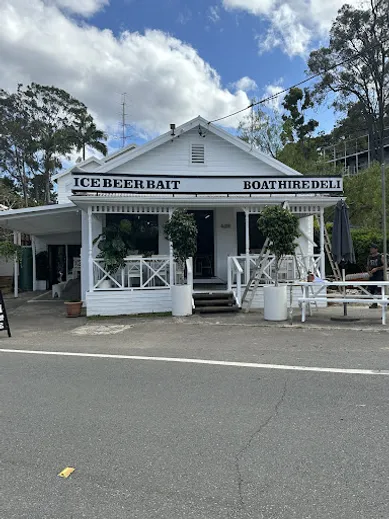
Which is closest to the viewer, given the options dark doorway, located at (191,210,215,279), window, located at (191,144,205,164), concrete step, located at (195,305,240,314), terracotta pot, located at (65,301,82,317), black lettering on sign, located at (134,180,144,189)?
concrete step, located at (195,305,240,314)

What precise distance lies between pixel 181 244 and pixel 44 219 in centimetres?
749

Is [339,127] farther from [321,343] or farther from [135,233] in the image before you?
[321,343]

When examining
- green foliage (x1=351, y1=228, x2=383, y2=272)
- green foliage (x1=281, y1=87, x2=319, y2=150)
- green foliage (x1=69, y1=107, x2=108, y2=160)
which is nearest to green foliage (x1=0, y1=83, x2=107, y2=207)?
green foliage (x1=69, y1=107, x2=108, y2=160)

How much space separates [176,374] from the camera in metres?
5.68

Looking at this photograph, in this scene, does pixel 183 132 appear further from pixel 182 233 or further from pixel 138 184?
pixel 182 233

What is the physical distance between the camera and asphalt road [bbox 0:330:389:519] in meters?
2.73

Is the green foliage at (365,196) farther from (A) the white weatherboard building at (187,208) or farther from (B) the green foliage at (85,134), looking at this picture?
(B) the green foliage at (85,134)

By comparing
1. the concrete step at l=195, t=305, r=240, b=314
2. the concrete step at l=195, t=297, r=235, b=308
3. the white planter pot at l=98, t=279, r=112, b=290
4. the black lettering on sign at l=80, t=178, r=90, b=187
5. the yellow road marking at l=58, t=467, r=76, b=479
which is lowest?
the yellow road marking at l=58, t=467, r=76, b=479

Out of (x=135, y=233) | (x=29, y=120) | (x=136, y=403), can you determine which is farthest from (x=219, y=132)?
(x=29, y=120)

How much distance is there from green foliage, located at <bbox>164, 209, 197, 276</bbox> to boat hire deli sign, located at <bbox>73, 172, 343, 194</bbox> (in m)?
1.42

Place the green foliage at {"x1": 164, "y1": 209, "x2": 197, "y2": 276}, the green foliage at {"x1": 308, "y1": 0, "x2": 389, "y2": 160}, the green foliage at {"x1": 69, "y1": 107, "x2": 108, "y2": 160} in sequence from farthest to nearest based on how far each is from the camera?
the green foliage at {"x1": 69, "y1": 107, "x2": 108, "y2": 160}
the green foliage at {"x1": 308, "y1": 0, "x2": 389, "y2": 160}
the green foliage at {"x1": 164, "y1": 209, "x2": 197, "y2": 276}

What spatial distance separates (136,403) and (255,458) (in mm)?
1707

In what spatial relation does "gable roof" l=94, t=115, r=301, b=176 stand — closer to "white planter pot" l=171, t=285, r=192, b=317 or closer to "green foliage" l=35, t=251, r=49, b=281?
"white planter pot" l=171, t=285, r=192, b=317

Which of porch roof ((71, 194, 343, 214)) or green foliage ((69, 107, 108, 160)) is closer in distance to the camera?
porch roof ((71, 194, 343, 214))
